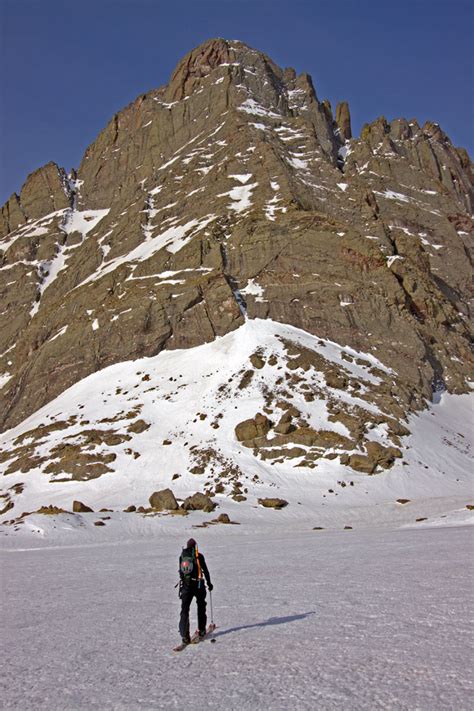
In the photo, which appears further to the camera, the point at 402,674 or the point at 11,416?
the point at 11,416

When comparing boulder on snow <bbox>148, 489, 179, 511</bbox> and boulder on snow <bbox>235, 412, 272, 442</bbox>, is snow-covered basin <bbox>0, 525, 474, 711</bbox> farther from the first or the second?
boulder on snow <bbox>235, 412, 272, 442</bbox>

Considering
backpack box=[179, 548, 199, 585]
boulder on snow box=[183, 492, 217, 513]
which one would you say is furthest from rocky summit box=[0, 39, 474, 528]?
backpack box=[179, 548, 199, 585]

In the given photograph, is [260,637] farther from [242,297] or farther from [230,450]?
[242,297]

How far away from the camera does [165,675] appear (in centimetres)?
705

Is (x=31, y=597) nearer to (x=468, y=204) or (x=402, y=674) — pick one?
(x=402, y=674)

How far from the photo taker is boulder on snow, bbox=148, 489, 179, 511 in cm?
3306

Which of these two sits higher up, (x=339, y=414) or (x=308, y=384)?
(x=308, y=384)

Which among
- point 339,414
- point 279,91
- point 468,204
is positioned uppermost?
point 279,91

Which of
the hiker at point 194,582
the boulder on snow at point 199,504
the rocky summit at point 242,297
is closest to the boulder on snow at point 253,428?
the rocky summit at point 242,297

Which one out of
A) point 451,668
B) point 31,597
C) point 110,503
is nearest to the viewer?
point 451,668

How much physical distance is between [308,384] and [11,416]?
4007cm

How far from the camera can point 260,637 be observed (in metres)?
8.48

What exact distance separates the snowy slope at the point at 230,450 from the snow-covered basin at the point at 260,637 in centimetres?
1498

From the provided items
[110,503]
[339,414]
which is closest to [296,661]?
[110,503]
